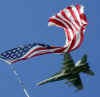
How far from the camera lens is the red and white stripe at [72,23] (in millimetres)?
106500

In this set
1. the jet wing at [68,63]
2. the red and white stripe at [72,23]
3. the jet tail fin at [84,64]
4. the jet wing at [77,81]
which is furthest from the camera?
the red and white stripe at [72,23]

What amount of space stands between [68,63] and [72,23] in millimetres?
5969

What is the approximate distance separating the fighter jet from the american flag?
7.37 ft

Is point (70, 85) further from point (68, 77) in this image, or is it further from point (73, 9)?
point (73, 9)

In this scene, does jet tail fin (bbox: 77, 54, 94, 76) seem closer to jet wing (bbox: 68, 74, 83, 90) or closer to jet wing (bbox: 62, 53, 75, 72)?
jet wing (bbox: 62, 53, 75, 72)

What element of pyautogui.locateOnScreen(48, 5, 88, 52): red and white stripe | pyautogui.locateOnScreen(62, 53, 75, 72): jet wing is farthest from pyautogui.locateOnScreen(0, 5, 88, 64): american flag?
pyautogui.locateOnScreen(62, 53, 75, 72): jet wing

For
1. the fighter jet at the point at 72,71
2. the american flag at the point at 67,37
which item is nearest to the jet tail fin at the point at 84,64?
the fighter jet at the point at 72,71

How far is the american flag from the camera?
4131 inches

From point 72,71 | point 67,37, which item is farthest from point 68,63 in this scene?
point 67,37

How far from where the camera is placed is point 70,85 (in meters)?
106

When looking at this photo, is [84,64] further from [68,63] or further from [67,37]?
[67,37]

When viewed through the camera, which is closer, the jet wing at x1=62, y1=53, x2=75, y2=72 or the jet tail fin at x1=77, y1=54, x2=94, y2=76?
the jet wing at x1=62, y1=53, x2=75, y2=72

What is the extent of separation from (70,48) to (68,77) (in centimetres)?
360

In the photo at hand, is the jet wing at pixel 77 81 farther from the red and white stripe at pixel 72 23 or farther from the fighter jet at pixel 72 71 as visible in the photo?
the red and white stripe at pixel 72 23
